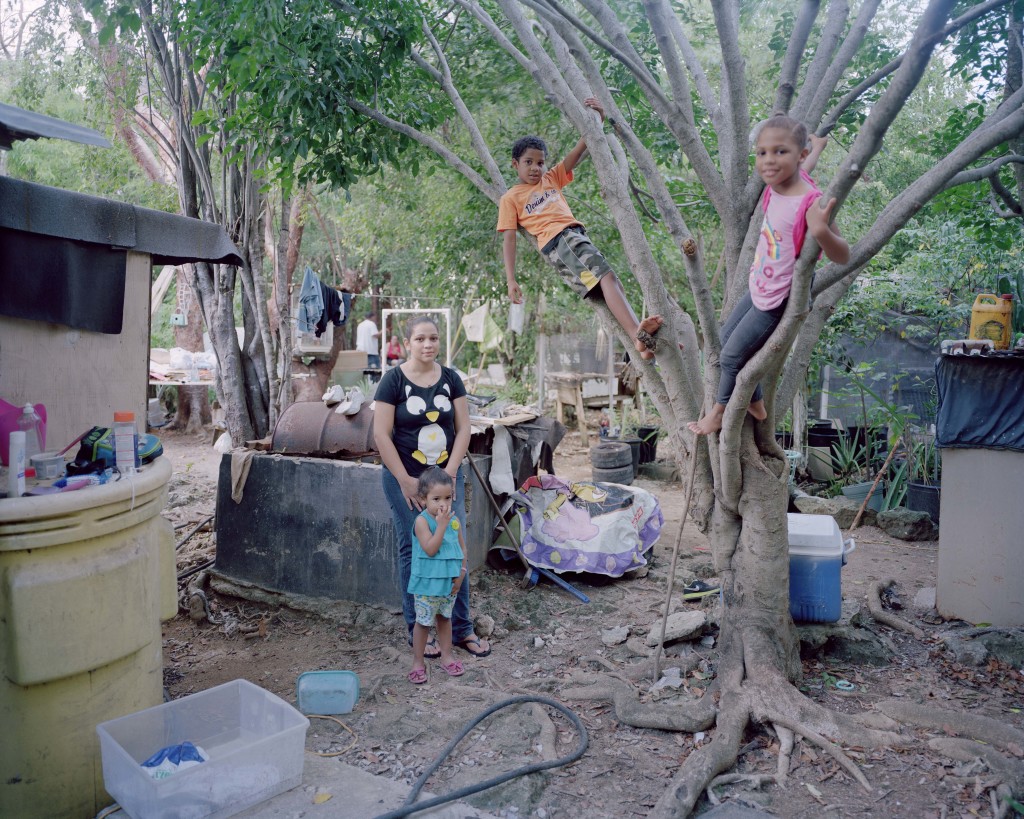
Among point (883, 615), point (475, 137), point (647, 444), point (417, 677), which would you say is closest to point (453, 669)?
point (417, 677)

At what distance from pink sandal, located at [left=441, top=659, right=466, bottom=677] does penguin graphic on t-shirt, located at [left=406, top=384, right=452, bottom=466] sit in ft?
3.56

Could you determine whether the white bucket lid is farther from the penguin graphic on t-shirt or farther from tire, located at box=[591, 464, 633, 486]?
tire, located at box=[591, 464, 633, 486]

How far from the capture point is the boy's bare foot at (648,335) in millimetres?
3748

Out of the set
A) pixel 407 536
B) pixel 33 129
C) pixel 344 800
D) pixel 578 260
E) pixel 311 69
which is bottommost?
pixel 344 800

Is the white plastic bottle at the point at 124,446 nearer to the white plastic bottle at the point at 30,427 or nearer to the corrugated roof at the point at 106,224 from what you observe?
the white plastic bottle at the point at 30,427

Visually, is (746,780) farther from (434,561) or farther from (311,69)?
(311,69)

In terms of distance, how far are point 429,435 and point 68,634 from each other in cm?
199

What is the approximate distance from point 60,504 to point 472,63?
5.31 m

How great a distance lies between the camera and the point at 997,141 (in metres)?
2.86

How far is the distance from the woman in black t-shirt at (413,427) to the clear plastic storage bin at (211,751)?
3.59 ft

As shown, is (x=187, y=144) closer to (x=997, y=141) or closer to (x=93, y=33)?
(x=93, y=33)

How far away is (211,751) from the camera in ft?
10.6

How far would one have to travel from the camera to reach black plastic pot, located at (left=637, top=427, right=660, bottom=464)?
408 inches

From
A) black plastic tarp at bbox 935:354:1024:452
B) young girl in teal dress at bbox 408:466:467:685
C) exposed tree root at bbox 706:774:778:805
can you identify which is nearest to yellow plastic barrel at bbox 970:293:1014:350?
black plastic tarp at bbox 935:354:1024:452
